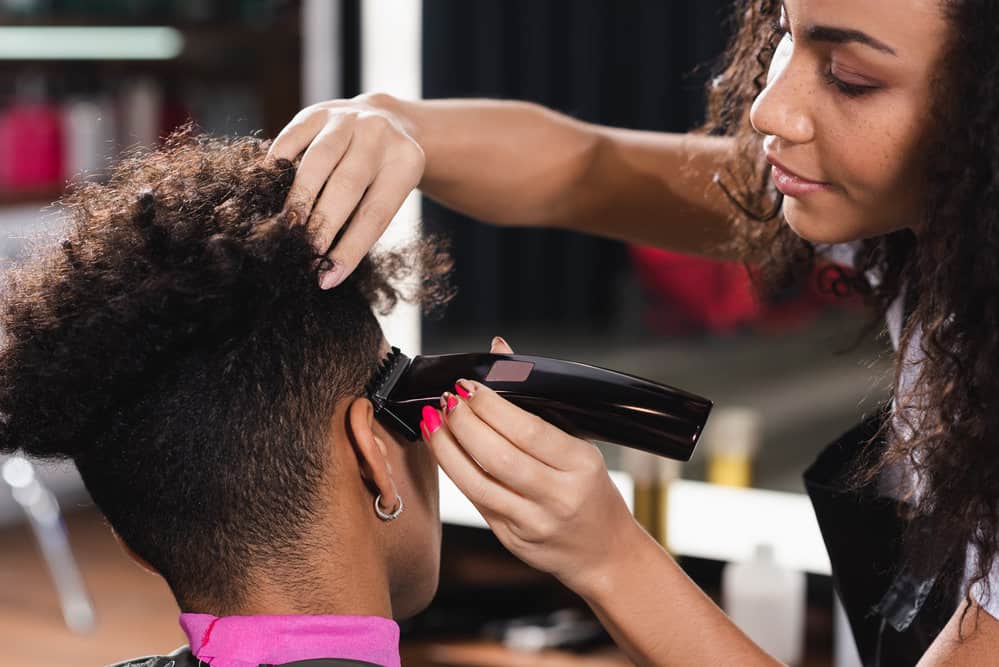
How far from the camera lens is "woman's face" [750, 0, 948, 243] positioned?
994 mm

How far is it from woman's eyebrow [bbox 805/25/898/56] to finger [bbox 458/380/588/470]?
37cm

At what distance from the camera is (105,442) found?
1.03 metres

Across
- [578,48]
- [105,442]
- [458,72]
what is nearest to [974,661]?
[105,442]

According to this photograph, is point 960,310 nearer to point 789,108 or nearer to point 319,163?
point 789,108

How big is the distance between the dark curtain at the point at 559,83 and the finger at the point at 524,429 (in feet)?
4.20

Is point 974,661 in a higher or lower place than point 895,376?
lower

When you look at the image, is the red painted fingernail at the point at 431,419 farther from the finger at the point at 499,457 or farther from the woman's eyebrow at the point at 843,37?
the woman's eyebrow at the point at 843,37

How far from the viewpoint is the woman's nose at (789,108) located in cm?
107

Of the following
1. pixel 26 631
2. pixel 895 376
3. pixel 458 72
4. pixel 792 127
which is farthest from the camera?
pixel 26 631

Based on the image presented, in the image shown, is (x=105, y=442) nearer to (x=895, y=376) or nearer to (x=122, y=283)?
(x=122, y=283)

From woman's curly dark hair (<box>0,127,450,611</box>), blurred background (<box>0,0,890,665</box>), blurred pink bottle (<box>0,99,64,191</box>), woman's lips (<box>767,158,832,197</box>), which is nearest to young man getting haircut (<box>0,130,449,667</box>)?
woman's curly dark hair (<box>0,127,450,611</box>)

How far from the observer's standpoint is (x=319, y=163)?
105 centimetres

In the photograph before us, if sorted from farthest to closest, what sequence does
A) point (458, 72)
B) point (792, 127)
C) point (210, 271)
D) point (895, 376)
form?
point (458, 72)
point (895, 376)
point (792, 127)
point (210, 271)

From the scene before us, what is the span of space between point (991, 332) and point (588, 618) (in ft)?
4.59
